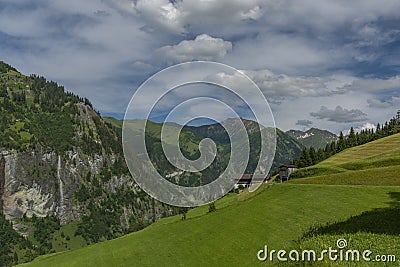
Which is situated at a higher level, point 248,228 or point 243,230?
point 248,228

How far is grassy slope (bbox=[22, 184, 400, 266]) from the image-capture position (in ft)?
107

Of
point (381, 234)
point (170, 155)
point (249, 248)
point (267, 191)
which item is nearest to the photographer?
point (170, 155)

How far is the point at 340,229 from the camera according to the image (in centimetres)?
2281

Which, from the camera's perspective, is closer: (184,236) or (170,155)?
(170,155)

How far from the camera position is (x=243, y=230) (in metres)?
35.8

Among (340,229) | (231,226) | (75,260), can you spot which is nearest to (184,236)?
(231,226)

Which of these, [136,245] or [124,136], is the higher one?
[124,136]

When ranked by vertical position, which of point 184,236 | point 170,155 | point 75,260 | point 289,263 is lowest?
point 75,260

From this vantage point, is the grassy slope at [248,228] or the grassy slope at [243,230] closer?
the grassy slope at [248,228]

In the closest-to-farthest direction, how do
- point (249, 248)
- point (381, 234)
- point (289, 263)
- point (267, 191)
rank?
point (289, 263), point (381, 234), point (249, 248), point (267, 191)

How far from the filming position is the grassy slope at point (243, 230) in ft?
107

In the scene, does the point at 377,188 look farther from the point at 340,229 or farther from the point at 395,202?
the point at 340,229

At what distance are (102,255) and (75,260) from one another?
13.6ft

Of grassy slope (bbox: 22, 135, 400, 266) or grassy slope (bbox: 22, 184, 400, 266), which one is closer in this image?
grassy slope (bbox: 22, 135, 400, 266)
